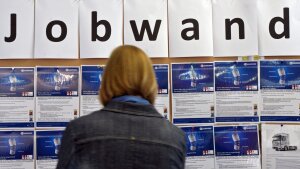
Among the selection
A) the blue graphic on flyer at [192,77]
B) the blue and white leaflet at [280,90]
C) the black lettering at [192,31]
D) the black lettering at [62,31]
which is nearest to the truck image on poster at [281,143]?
the blue and white leaflet at [280,90]

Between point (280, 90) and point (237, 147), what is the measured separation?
0.40 meters

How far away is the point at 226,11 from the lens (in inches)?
79.0

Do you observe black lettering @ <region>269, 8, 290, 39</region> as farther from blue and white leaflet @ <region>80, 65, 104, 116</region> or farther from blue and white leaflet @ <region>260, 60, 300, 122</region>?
blue and white leaflet @ <region>80, 65, 104, 116</region>

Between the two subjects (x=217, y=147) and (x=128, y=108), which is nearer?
(x=128, y=108)

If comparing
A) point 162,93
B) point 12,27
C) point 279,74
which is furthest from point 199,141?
point 12,27

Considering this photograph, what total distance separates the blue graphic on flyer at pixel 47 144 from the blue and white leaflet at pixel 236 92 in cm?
91

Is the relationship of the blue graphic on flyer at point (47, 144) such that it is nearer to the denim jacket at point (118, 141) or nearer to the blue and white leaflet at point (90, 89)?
the blue and white leaflet at point (90, 89)

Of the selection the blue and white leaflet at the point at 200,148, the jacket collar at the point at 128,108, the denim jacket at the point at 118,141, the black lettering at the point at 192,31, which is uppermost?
the black lettering at the point at 192,31

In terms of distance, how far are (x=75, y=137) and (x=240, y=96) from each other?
1.19 metres

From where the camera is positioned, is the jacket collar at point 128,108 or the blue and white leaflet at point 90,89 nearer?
the jacket collar at point 128,108

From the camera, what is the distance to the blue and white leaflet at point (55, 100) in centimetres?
198

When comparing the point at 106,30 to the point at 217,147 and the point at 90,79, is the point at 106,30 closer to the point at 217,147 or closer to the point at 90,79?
the point at 90,79

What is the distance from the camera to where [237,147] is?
6.54 ft

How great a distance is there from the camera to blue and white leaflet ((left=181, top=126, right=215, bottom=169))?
1.98m
